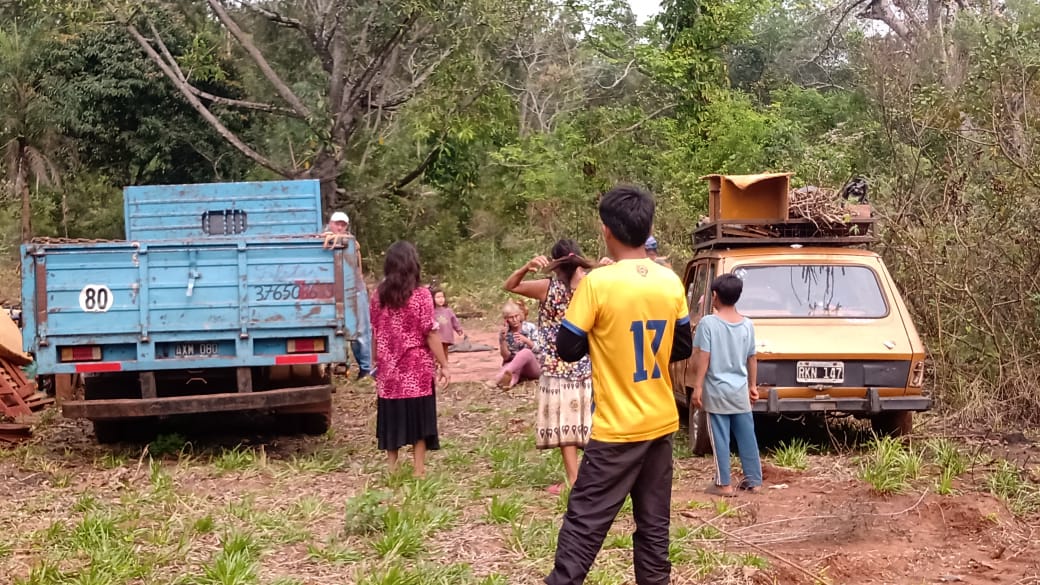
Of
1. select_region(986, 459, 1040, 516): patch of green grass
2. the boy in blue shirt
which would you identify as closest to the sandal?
the boy in blue shirt

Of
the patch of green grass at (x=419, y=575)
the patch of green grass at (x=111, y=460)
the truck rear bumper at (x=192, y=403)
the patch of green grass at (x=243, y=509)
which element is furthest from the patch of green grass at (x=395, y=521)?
the patch of green grass at (x=111, y=460)

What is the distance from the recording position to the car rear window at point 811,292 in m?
8.12

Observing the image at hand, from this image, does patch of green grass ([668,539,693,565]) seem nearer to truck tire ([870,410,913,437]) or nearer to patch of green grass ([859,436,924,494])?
patch of green grass ([859,436,924,494])

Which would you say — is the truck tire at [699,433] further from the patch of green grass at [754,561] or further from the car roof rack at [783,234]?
the patch of green grass at [754,561]

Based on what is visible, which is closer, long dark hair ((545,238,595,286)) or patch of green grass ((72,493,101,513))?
long dark hair ((545,238,595,286))

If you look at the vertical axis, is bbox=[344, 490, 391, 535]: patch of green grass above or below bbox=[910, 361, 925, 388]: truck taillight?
below

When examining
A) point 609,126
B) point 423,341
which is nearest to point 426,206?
point 609,126

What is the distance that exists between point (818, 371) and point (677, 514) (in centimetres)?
202

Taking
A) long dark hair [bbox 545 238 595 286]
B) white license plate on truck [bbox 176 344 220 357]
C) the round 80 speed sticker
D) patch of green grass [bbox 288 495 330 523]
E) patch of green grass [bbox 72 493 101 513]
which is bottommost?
patch of green grass [bbox 288 495 330 523]

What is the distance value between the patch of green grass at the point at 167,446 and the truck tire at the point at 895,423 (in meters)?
5.24

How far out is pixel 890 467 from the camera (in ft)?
22.7

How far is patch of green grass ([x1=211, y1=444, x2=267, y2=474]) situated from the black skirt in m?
1.21

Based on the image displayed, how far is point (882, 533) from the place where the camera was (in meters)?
5.79

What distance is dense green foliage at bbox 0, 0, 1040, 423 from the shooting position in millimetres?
11195
